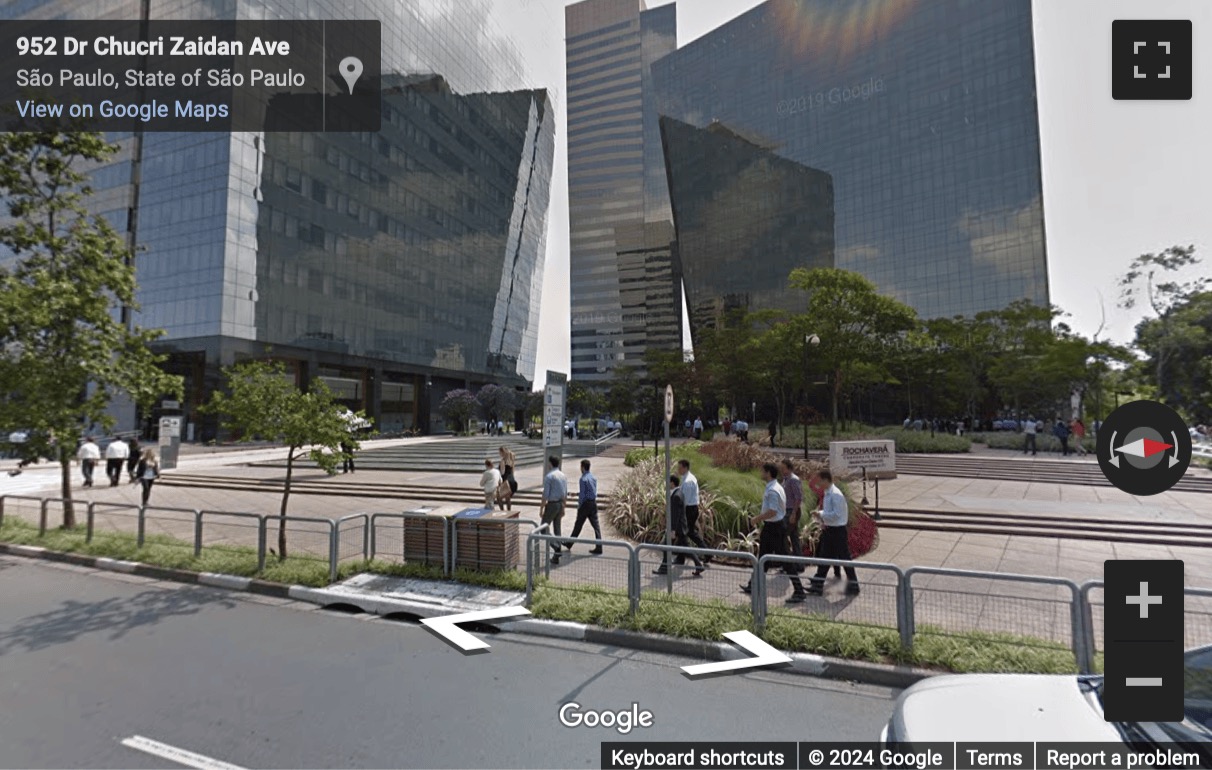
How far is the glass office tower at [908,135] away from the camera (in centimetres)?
7100

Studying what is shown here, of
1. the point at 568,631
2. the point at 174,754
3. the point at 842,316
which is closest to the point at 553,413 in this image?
the point at 568,631

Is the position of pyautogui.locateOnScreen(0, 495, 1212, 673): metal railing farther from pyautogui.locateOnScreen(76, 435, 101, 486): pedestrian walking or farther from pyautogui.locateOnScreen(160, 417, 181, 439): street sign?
pyautogui.locateOnScreen(160, 417, 181, 439): street sign

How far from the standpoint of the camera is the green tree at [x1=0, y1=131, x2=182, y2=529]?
1136 centimetres

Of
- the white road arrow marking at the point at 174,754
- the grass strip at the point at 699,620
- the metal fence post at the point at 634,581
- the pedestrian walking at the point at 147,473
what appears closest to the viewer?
the white road arrow marking at the point at 174,754

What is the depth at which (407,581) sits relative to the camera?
848 centimetres

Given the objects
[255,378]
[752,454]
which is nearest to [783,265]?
[752,454]

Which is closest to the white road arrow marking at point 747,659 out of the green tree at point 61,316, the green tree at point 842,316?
the green tree at point 61,316

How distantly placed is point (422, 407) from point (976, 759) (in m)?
71.3

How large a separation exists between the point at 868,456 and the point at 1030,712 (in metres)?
10.8

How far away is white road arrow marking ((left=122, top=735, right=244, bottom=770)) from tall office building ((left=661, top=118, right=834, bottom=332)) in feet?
262

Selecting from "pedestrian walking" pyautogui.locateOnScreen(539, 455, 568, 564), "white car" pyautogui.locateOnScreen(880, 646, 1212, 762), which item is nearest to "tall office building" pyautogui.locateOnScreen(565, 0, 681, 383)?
"pedestrian walking" pyautogui.locateOnScreen(539, 455, 568, 564)

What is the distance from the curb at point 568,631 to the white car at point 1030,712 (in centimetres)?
257

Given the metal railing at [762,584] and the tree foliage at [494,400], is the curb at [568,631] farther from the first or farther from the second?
the tree foliage at [494,400]

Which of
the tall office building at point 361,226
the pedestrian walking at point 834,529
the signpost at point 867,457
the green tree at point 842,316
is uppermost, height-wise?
the tall office building at point 361,226
